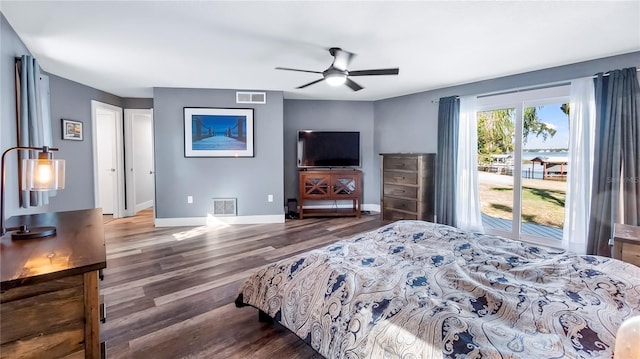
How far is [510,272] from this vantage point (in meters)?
1.75

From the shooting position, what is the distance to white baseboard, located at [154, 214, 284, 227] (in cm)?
495

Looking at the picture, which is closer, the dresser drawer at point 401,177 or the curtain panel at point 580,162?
the curtain panel at point 580,162

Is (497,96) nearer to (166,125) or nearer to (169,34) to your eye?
(169,34)

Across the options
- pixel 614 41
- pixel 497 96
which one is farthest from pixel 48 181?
pixel 497 96

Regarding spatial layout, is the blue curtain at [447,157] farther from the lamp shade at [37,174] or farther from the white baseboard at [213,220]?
the lamp shade at [37,174]

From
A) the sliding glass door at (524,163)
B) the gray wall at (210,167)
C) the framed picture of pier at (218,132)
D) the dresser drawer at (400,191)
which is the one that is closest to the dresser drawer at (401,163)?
the dresser drawer at (400,191)

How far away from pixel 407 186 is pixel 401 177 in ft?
0.62

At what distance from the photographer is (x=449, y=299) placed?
1.45 metres

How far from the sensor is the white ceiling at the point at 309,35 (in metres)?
2.22

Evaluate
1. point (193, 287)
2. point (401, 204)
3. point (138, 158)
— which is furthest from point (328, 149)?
point (138, 158)

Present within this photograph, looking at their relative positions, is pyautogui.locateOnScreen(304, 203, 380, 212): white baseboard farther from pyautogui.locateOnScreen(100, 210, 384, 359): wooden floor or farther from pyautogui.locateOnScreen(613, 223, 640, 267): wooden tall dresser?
pyautogui.locateOnScreen(613, 223, 640, 267): wooden tall dresser

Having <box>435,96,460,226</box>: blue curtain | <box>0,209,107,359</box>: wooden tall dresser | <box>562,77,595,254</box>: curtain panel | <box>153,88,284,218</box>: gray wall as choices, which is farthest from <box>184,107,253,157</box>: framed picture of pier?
<box>562,77,595,254</box>: curtain panel

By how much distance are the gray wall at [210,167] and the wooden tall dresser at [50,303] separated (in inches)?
150

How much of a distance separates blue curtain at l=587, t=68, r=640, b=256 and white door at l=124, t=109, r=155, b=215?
20.7 feet
